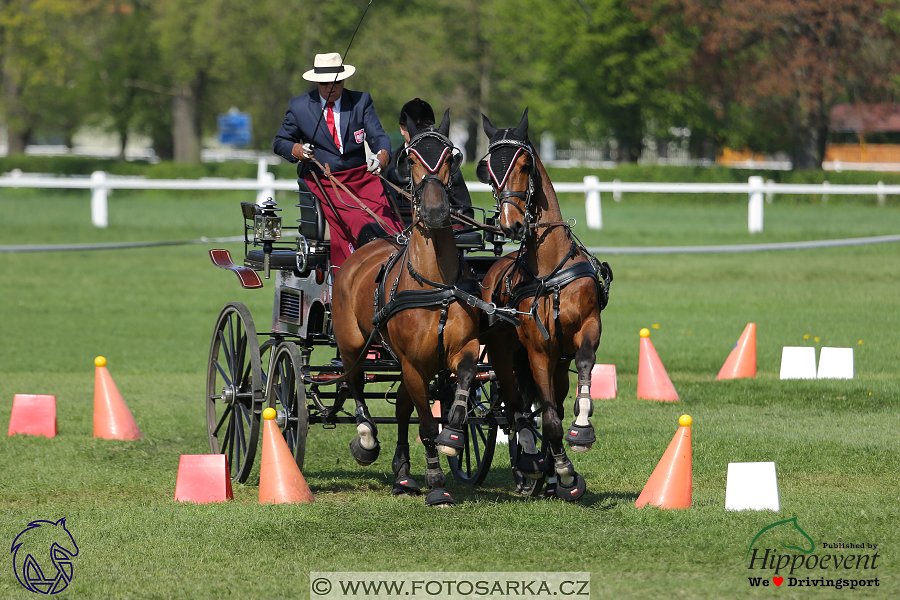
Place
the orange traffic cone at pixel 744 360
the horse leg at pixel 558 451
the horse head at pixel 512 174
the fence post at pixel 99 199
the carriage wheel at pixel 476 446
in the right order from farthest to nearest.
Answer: the fence post at pixel 99 199
the orange traffic cone at pixel 744 360
the carriage wheel at pixel 476 446
the horse leg at pixel 558 451
the horse head at pixel 512 174

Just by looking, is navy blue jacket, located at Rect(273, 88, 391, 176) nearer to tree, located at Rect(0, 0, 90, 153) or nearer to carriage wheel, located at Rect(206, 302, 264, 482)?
carriage wheel, located at Rect(206, 302, 264, 482)

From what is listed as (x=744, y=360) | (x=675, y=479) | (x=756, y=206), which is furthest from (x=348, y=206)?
(x=756, y=206)

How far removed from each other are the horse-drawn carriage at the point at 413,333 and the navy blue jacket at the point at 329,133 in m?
0.36

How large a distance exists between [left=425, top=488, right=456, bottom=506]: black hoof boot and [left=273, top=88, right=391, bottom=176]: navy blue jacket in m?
2.59

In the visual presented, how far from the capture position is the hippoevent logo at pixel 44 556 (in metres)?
5.70

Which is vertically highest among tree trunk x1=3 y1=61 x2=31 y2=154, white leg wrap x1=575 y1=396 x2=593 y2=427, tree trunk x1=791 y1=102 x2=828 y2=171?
tree trunk x1=3 y1=61 x2=31 y2=154

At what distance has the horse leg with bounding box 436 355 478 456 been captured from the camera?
259 inches

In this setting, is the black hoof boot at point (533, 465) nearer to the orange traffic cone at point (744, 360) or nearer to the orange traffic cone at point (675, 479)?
the orange traffic cone at point (675, 479)

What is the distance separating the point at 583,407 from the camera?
21.7ft

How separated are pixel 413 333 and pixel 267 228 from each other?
192 centimetres

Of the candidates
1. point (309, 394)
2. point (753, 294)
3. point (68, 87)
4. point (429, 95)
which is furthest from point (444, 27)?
point (309, 394)

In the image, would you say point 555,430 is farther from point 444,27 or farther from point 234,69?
point 444,27

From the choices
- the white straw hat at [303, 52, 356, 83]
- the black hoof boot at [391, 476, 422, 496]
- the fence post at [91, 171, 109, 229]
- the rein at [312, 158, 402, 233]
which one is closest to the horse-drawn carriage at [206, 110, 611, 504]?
the black hoof boot at [391, 476, 422, 496]

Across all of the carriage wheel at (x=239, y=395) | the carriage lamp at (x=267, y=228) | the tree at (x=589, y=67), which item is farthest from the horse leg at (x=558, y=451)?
the tree at (x=589, y=67)
